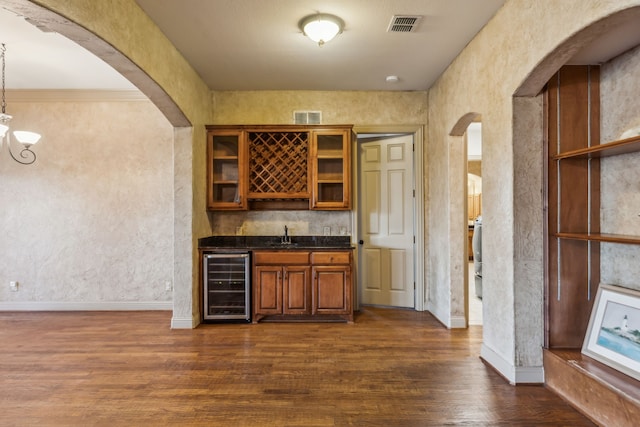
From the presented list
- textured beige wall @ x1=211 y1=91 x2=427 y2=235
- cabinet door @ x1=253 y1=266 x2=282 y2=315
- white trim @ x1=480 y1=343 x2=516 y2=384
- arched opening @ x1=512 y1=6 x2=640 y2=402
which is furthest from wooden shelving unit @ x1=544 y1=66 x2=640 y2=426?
cabinet door @ x1=253 y1=266 x2=282 y2=315

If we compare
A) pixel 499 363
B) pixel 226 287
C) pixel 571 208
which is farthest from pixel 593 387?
pixel 226 287

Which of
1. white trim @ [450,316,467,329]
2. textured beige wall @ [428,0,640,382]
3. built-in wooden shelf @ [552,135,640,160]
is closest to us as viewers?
built-in wooden shelf @ [552,135,640,160]

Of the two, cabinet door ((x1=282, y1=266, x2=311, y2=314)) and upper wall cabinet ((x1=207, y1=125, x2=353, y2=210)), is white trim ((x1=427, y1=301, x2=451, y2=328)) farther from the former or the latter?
upper wall cabinet ((x1=207, y1=125, x2=353, y2=210))

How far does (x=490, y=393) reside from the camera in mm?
2518

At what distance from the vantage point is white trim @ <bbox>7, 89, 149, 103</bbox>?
4.70 m

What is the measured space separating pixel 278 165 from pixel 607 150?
332 centimetres

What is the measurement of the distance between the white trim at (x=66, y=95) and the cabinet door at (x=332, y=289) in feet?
11.5

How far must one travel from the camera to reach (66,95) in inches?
185

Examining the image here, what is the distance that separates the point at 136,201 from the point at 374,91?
3612 millimetres

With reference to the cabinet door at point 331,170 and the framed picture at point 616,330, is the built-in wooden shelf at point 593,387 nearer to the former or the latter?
the framed picture at point 616,330

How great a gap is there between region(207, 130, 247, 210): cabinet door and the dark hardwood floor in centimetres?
155

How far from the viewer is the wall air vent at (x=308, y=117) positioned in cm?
468

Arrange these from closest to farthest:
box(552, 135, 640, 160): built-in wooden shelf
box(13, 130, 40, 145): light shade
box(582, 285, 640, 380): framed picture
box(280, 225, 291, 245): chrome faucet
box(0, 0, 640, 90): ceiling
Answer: box(552, 135, 640, 160): built-in wooden shelf, box(582, 285, 640, 380): framed picture, box(0, 0, 640, 90): ceiling, box(13, 130, 40, 145): light shade, box(280, 225, 291, 245): chrome faucet

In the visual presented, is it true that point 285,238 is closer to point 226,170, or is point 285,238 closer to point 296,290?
point 296,290
